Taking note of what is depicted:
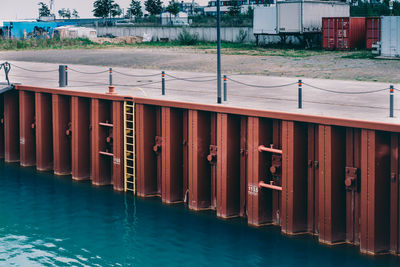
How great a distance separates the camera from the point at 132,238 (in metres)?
20.5

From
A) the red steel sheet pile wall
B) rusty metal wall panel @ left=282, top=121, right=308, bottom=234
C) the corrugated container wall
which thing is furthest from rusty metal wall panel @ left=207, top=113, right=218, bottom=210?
the corrugated container wall

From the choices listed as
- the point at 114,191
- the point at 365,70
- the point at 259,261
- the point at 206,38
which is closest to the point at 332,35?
the point at 365,70

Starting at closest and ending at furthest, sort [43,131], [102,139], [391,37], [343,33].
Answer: [102,139] → [43,131] → [391,37] → [343,33]

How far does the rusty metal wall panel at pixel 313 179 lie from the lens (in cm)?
1867

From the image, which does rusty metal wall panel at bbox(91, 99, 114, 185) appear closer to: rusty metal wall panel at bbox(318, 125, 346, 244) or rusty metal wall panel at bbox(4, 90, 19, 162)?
rusty metal wall panel at bbox(4, 90, 19, 162)

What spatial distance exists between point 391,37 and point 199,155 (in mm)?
29644

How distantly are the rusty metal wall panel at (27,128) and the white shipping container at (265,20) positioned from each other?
43605 mm

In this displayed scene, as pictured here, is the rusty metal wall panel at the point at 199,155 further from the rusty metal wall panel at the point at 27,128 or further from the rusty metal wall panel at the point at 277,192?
the rusty metal wall panel at the point at 27,128

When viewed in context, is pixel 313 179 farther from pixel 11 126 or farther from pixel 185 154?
pixel 11 126

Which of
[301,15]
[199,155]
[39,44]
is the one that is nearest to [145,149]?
[199,155]

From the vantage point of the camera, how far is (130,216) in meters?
22.5

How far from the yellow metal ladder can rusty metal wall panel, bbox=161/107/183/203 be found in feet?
5.14

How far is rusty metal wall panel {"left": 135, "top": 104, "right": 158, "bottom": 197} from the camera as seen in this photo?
23.3 m

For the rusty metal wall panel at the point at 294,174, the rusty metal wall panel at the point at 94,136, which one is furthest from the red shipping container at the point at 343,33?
the rusty metal wall panel at the point at 294,174
